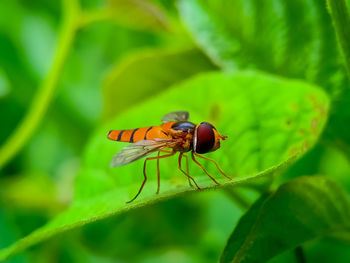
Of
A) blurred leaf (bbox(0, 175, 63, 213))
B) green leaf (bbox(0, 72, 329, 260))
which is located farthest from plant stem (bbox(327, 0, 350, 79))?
blurred leaf (bbox(0, 175, 63, 213))

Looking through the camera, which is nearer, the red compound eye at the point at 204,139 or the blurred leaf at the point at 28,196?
the red compound eye at the point at 204,139

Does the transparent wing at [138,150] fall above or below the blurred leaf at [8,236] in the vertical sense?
above

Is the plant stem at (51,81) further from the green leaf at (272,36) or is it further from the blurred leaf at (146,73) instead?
the green leaf at (272,36)

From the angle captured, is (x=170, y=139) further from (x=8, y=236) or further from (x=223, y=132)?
(x=8, y=236)

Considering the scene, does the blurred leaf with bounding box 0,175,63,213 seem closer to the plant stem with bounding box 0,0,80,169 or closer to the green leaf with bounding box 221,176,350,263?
the plant stem with bounding box 0,0,80,169

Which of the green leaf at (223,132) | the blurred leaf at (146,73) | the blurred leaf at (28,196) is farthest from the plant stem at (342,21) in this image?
the blurred leaf at (28,196)

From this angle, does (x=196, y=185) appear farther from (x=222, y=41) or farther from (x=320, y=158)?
(x=320, y=158)

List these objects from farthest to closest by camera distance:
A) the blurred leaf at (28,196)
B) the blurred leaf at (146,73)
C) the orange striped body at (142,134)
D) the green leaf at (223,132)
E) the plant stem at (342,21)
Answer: the blurred leaf at (28,196) → the blurred leaf at (146,73) → the orange striped body at (142,134) → the green leaf at (223,132) → the plant stem at (342,21)
